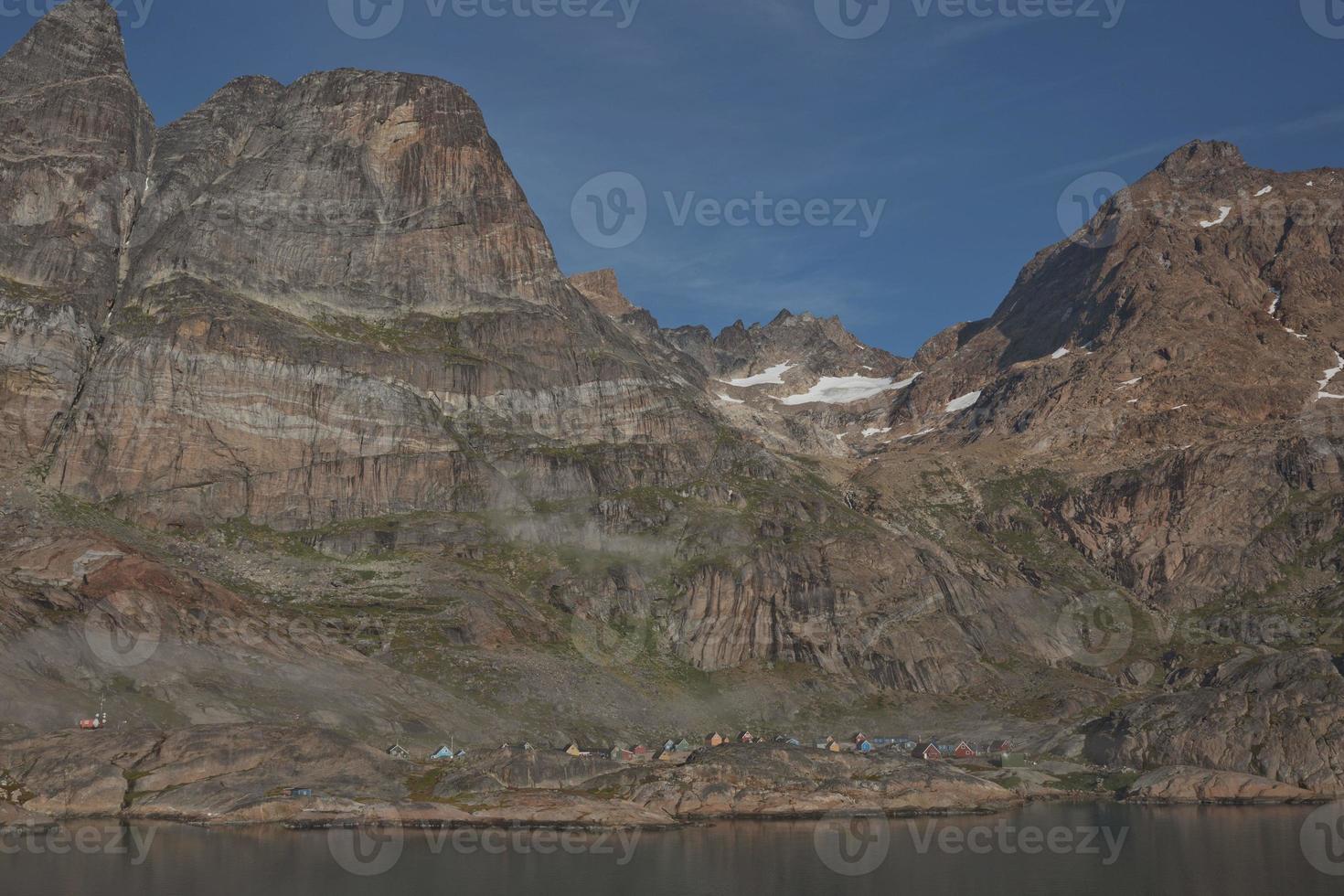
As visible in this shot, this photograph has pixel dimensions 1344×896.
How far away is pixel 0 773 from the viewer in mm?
140500

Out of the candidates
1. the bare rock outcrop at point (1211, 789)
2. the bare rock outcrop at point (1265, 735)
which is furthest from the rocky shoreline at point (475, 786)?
the bare rock outcrop at point (1265, 735)

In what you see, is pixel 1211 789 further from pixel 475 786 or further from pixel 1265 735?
pixel 475 786

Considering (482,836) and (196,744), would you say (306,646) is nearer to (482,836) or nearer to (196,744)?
(196,744)

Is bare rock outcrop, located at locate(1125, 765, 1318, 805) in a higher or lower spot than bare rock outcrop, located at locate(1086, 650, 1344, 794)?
lower

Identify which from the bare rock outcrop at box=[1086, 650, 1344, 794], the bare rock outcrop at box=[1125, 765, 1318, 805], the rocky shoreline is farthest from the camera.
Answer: the bare rock outcrop at box=[1086, 650, 1344, 794]

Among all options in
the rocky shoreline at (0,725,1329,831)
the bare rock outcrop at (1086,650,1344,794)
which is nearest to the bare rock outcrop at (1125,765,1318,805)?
the rocky shoreline at (0,725,1329,831)

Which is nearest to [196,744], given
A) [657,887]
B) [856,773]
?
[657,887]

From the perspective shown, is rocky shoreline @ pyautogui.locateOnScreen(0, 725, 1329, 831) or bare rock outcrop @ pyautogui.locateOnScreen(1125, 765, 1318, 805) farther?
bare rock outcrop @ pyautogui.locateOnScreen(1125, 765, 1318, 805)

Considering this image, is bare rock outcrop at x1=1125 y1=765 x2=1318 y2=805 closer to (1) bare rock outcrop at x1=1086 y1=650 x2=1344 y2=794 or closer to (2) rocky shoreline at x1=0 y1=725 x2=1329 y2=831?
(2) rocky shoreline at x1=0 y1=725 x2=1329 y2=831

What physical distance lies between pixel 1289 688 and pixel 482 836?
131 meters

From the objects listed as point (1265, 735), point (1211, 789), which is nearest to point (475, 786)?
point (1211, 789)

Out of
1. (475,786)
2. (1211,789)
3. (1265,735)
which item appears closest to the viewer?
(475,786)

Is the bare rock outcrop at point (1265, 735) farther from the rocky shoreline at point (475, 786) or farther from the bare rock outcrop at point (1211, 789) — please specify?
the rocky shoreline at point (475, 786)

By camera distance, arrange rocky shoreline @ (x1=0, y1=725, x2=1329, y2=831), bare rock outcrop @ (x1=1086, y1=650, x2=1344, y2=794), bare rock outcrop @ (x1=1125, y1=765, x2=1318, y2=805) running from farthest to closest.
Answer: bare rock outcrop @ (x1=1086, y1=650, x2=1344, y2=794) < bare rock outcrop @ (x1=1125, y1=765, x2=1318, y2=805) < rocky shoreline @ (x1=0, y1=725, x2=1329, y2=831)
